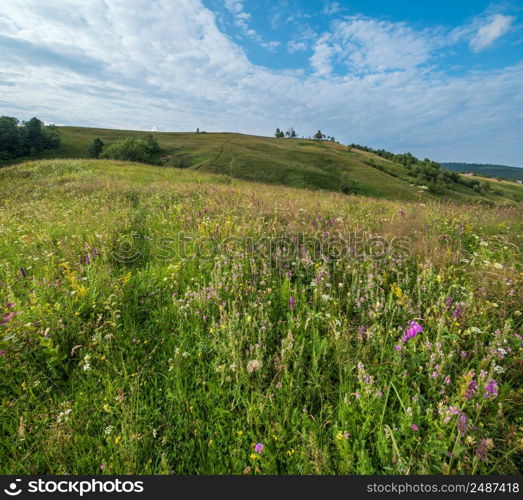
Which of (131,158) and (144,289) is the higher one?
(131,158)

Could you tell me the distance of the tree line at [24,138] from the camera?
70.2 metres

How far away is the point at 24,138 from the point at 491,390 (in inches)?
4255

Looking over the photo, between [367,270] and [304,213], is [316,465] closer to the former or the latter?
[367,270]

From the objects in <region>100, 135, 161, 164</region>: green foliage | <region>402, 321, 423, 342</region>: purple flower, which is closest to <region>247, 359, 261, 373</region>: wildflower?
<region>402, 321, 423, 342</region>: purple flower

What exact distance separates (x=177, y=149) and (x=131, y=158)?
21465mm

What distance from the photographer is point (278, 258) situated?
410 centimetres

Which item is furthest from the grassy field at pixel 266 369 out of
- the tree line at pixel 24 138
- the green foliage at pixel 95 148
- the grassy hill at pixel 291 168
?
the tree line at pixel 24 138

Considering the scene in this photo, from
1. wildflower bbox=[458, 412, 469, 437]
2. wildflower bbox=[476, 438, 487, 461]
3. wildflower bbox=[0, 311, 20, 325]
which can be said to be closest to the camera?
wildflower bbox=[476, 438, 487, 461]

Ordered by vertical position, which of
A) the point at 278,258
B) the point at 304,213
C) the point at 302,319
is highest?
the point at 304,213

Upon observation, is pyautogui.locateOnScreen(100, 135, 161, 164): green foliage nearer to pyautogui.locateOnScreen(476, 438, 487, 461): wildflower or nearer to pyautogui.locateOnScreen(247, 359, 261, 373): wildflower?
pyautogui.locateOnScreen(247, 359, 261, 373): wildflower

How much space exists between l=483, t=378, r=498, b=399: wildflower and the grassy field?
1 centimetres

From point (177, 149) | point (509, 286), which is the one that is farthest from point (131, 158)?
point (509, 286)

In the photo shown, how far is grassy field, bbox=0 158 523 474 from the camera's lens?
70.3 inches

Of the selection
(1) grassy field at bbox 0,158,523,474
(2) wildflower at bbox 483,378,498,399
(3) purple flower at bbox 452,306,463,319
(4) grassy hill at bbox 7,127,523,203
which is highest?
(4) grassy hill at bbox 7,127,523,203
